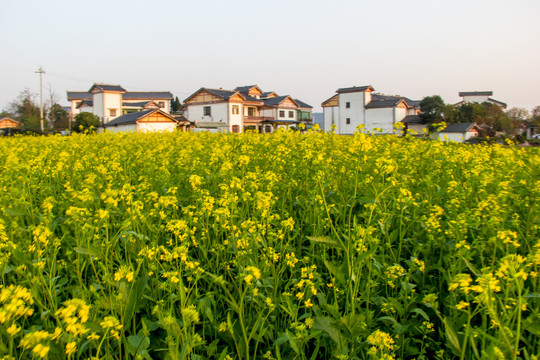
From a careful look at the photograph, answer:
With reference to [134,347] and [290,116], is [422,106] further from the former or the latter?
[134,347]

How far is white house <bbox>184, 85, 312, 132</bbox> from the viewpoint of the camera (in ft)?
157

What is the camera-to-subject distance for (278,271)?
7.63 ft

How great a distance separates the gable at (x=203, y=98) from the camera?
48.9 meters

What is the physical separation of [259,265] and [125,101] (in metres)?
65.6

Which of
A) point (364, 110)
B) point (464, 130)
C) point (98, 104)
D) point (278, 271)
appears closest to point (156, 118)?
point (98, 104)

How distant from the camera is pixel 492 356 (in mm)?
1202

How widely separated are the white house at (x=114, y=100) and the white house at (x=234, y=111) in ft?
17.8

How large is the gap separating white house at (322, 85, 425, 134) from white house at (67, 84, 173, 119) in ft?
85.8

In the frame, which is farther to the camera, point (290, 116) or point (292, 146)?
point (290, 116)

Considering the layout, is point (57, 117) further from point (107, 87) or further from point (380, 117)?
point (380, 117)

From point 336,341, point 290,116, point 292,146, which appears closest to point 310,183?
point 292,146

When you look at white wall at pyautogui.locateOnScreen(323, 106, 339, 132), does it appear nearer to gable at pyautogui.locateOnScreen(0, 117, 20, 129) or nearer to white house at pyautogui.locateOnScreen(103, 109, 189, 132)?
white house at pyautogui.locateOnScreen(103, 109, 189, 132)

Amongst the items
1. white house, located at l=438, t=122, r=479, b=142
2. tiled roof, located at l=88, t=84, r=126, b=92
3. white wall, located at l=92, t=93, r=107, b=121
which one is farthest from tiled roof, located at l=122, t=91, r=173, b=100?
white house, located at l=438, t=122, r=479, b=142

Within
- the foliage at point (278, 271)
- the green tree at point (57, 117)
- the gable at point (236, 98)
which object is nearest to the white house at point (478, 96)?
the gable at point (236, 98)
